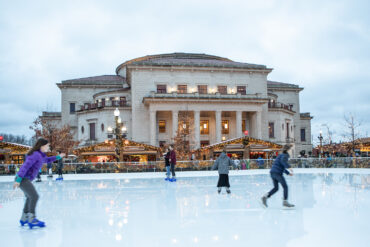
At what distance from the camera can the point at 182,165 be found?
26625 mm

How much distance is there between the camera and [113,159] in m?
37.1

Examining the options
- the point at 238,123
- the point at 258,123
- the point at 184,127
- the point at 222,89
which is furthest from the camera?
the point at 222,89

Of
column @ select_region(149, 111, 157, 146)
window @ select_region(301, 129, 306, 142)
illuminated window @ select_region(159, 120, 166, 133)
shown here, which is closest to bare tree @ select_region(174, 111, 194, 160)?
column @ select_region(149, 111, 157, 146)

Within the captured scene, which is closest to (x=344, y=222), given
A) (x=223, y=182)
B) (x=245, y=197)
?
(x=245, y=197)

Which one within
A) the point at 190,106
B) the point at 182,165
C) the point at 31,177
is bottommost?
the point at 182,165

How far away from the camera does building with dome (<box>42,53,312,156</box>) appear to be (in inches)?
1652

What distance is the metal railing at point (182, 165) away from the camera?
2522 cm

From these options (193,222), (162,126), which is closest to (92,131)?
(162,126)

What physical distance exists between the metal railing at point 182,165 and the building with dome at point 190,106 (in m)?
12.7

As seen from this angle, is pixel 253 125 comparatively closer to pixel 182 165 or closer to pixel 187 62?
pixel 187 62

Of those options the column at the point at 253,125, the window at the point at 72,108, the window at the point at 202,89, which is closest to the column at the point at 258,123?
the column at the point at 253,125

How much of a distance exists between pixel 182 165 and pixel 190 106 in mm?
16291

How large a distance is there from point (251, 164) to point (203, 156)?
1123cm

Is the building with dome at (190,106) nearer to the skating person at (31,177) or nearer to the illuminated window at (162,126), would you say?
the illuminated window at (162,126)
